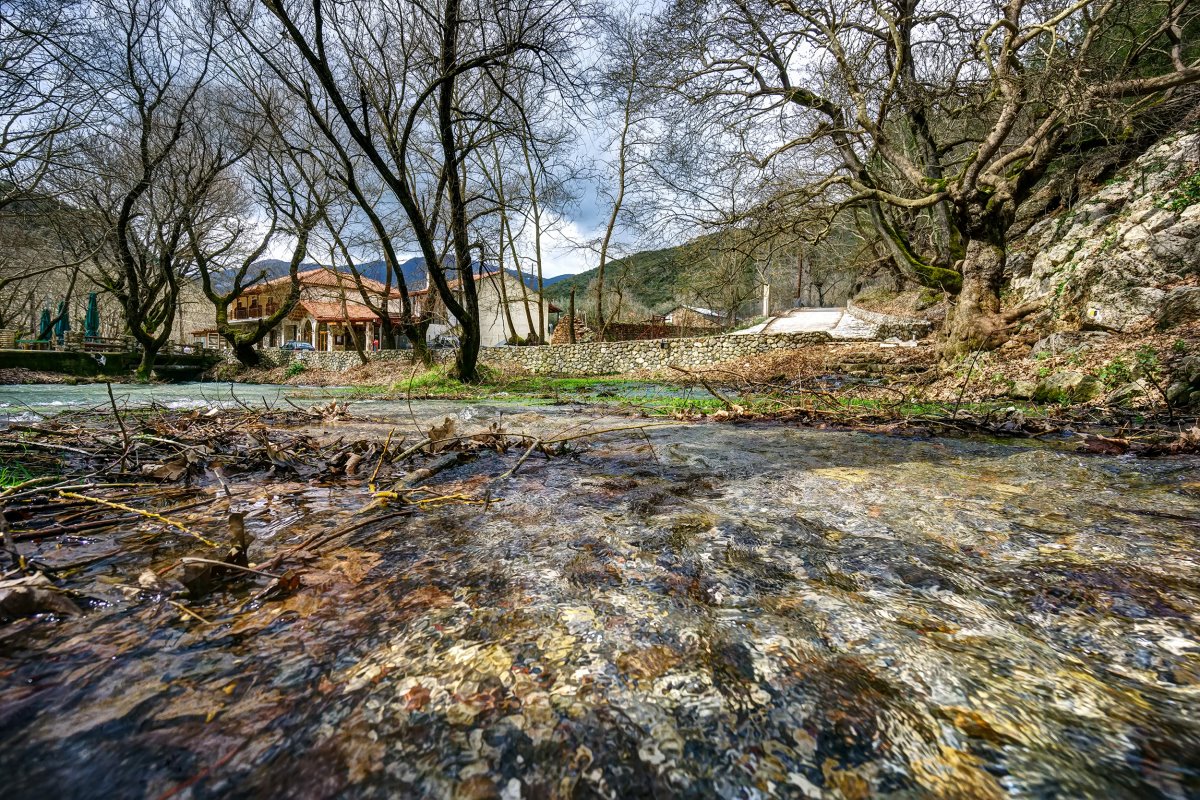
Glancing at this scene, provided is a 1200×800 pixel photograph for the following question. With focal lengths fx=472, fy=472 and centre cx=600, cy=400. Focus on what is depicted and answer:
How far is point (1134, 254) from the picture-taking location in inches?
304

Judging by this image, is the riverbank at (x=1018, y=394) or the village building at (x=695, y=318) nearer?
the riverbank at (x=1018, y=394)

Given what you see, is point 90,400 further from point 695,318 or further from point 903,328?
point 695,318

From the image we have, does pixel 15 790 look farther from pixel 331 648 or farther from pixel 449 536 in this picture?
pixel 449 536

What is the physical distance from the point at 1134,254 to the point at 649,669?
11346 mm

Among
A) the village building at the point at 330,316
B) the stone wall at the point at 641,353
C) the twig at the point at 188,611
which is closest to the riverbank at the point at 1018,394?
the twig at the point at 188,611

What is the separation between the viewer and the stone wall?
1712 cm

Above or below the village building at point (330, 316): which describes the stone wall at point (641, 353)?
below

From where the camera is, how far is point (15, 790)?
0.64 m

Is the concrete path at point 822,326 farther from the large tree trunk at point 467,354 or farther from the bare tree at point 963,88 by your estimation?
the large tree trunk at point 467,354

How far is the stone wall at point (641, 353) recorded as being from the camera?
17125 mm

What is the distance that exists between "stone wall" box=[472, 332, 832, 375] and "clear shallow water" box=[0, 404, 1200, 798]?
15958mm

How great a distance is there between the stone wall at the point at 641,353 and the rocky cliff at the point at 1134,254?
7.13 meters

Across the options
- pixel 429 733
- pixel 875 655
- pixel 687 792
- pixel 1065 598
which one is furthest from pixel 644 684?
pixel 1065 598

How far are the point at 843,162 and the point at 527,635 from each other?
40.3 feet
